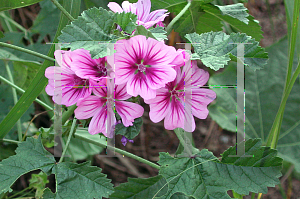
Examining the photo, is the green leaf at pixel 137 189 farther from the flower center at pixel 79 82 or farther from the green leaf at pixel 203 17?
the green leaf at pixel 203 17

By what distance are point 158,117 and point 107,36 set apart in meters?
0.18

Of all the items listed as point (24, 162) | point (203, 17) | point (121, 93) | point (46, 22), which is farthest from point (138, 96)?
point (46, 22)

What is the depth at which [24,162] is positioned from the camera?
635 mm

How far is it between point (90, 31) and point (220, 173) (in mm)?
394

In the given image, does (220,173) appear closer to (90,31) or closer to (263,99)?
(90,31)

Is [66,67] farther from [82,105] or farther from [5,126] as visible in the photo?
[5,126]

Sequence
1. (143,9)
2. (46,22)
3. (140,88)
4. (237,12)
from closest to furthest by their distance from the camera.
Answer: (140,88), (143,9), (237,12), (46,22)

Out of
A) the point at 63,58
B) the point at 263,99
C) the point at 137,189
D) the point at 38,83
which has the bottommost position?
the point at 263,99

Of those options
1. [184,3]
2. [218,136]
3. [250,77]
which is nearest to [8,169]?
[184,3]

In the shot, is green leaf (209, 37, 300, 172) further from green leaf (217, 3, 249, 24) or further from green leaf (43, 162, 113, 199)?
green leaf (43, 162, 113, 199)

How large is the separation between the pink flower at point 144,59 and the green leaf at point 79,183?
222 millimetres

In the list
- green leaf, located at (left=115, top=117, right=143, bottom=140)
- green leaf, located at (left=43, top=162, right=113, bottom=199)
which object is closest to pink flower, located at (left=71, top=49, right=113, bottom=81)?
green leaf, located at (left=115, top=117, right=143, bottom=140)

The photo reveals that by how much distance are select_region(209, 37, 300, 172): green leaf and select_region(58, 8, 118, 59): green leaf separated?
2.90 feet

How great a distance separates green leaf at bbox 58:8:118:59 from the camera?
0.52m
